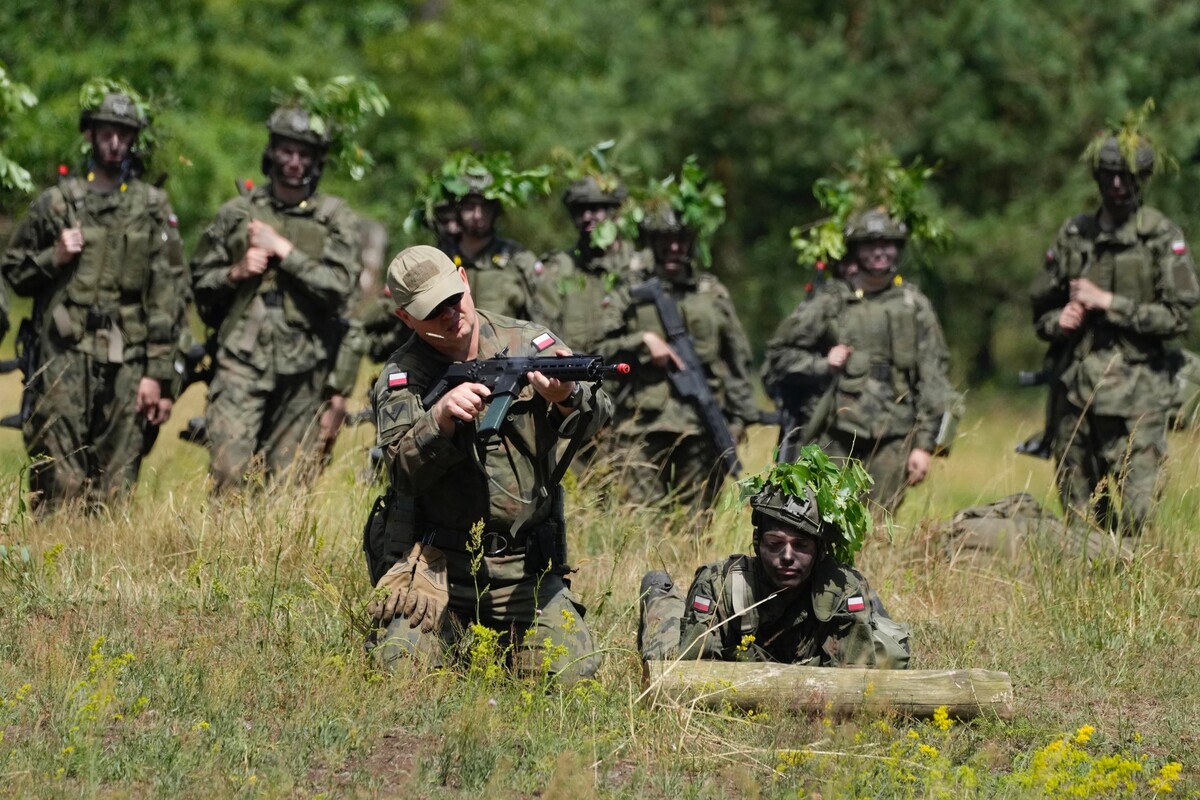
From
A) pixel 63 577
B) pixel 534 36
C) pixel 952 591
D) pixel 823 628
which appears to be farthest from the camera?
pixel 534 36

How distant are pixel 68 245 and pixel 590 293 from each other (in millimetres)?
3181

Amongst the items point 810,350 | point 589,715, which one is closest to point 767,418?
point 810,350

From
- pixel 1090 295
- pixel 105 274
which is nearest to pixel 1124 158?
pixel 1090 295

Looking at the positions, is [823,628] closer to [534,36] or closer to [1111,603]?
[1111,603]

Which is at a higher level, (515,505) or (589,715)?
(515,505)

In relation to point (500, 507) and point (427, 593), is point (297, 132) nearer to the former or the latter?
point (500, 507)

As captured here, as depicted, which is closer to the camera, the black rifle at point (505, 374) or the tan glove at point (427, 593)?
the black rifle at point (505, 374)

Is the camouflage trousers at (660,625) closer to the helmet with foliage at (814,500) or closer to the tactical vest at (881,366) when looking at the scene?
the helmet with foliage at (814,500)

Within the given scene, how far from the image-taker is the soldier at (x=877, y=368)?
1041cm

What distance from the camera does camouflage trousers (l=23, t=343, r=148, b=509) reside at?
32.4ft

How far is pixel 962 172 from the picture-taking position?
20953 mm

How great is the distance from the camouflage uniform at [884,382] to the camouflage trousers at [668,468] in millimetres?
543

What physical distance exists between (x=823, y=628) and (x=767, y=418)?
4391mm

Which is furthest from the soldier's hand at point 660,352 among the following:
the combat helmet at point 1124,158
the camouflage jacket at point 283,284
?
the combat helmet at point 1124,158
